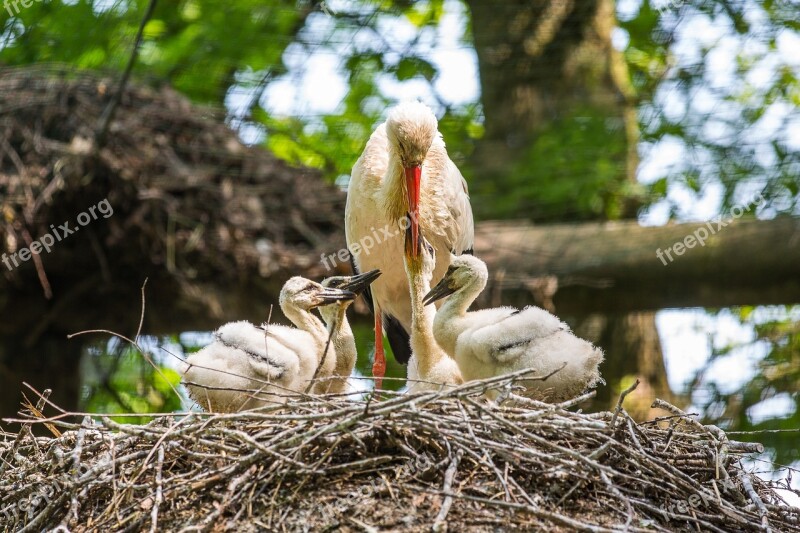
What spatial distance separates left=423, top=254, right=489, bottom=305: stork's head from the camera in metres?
4.36

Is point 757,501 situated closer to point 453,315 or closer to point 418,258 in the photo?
point 453,315

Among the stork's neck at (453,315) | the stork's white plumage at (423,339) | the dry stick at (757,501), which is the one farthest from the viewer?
the stork's white plumage at (423,339)

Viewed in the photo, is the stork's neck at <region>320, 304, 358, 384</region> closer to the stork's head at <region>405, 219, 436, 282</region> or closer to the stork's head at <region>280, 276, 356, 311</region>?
the stork's head at <region>280, 276, 356, 311</region>

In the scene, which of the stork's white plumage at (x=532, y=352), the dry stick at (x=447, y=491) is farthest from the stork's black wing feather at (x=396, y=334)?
the dry stick at (x=447, y=491)

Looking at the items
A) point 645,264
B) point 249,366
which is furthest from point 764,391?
point 249,366

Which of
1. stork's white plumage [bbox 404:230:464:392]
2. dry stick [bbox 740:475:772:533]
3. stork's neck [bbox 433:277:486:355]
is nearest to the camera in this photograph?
dry stick [bbox 740:475:772:533]

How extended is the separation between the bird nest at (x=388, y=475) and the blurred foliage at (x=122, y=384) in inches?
168

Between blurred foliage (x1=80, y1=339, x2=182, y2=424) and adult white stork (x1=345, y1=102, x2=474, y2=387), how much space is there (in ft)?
9.03

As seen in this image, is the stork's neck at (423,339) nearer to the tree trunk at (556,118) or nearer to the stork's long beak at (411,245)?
the stork's long beak at (411,245)

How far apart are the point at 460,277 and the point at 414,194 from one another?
55 centimetres

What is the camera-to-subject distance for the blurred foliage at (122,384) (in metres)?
7.54

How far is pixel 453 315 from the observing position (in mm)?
4266

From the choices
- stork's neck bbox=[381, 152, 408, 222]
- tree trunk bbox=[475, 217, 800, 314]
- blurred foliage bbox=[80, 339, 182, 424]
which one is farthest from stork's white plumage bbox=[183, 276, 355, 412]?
blurred foliage bbox=[80, 339, 182, 424]

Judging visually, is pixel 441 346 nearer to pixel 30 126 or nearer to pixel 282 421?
pixel 282 421
